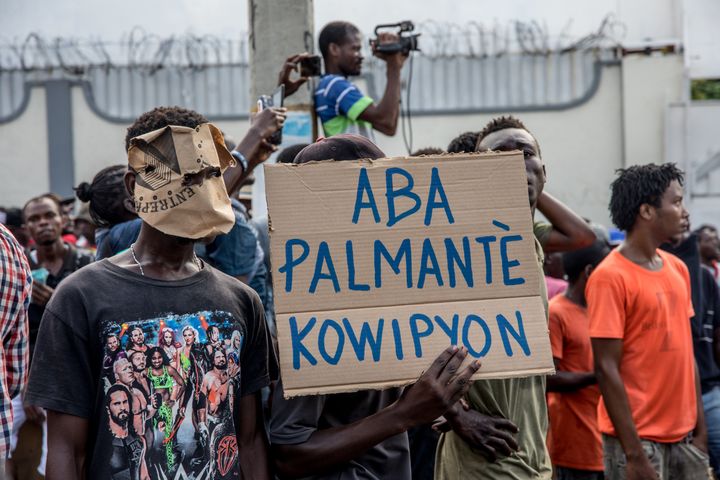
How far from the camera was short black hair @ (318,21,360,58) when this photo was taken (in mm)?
6141

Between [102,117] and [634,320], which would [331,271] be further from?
[102,117]

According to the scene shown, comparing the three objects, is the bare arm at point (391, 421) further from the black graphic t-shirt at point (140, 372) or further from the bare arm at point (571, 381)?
the bare arm at point (571, 381)

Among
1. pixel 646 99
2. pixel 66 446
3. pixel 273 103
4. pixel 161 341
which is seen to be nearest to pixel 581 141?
pixel 646 99

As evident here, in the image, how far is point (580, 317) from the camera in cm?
567

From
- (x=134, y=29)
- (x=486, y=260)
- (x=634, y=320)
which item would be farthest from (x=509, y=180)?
(x=134, y=29)

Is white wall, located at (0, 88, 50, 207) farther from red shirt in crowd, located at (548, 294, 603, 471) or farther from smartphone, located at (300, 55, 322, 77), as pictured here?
red shirt in crowd, located at (548, 294, 603, 471)

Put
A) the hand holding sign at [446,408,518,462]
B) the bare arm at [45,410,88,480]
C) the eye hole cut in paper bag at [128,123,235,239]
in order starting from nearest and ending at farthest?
the bare arm at [45,410,88,480]
the eye hole cut in paper bag at [128,123,235,239]
the hand holding sign at [446,408,518,462]

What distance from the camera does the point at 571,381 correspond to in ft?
17.6

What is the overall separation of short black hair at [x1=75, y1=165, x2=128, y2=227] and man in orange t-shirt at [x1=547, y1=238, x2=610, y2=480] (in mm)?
2446

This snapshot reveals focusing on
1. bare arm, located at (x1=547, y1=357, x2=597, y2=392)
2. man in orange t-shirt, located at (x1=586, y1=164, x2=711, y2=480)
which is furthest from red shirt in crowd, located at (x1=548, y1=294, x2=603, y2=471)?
man in orange t-shirt, located at (x1=586, y1=164, x2=711, y2=480)

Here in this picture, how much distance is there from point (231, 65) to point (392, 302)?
13.8 m

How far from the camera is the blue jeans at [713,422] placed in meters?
5.80

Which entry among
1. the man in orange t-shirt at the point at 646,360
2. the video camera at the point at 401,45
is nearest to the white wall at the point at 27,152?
the video camera at the point at 401,45

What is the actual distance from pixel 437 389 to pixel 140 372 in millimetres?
770
